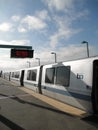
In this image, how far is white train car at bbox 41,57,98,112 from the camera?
9.98 metres

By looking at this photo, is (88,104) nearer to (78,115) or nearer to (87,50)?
(78,115)

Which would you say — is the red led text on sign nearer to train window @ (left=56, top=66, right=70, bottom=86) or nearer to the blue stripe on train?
the blue stripe on train

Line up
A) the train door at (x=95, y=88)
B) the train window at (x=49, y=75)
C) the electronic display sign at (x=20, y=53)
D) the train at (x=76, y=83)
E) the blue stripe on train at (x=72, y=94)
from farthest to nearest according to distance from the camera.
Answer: the electronic display sign at (x=20, y=53) → the train window at (x=49, y=75) → the blue stripe on train at (x=72, y=94) → the train at (x=76, y=83) → the train door at (x=95, y=88)

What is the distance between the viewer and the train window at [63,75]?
12.9 metres

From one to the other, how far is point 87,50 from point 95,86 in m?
18.5

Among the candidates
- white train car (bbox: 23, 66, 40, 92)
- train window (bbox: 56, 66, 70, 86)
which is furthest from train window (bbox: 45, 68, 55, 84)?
white train car (bbox: 23, 66, 40, 92)

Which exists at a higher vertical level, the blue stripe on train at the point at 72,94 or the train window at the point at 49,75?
the train window at the point at 49,75

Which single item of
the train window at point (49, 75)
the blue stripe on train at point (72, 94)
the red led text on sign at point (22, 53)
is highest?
the red led text on sign at point (22, 53)

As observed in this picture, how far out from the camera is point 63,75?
13.7m

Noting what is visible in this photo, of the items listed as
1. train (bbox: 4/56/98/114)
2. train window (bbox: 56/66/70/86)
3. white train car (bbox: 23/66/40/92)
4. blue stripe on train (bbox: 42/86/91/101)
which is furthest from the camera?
white train car (bbox: 23/66/40/92)

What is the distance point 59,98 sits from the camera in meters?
14.5

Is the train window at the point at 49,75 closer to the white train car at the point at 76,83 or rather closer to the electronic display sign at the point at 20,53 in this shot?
the white train car at the point at 76,83

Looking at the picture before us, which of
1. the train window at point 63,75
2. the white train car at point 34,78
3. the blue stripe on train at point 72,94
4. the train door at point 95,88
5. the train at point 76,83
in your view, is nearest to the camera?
the train door at point 95,88

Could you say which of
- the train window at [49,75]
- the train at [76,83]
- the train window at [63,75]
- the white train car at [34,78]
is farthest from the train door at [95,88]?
the white train car at [34,78]
